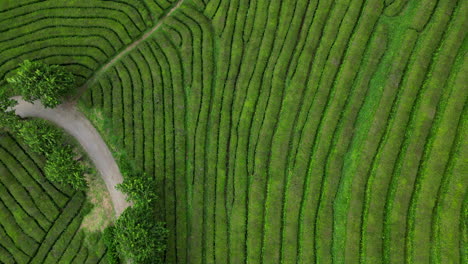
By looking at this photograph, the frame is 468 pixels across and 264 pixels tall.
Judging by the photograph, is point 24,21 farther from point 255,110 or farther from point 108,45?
point 255,110

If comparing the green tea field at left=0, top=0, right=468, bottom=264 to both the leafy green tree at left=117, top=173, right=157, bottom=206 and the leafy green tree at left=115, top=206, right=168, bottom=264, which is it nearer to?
the leafy green tree at left=117, top=173, right=157, bottom=206

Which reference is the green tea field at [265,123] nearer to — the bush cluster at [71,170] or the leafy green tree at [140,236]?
the bush cluster at [71,170]

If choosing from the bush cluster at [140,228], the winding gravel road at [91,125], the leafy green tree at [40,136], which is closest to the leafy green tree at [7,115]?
the leafy green tree at [40,136]

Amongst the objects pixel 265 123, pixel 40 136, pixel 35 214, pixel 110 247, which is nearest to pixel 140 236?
pixel 110 247

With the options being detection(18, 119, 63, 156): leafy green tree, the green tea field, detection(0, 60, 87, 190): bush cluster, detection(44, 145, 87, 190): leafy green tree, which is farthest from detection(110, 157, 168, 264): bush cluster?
detection(18, 119, 63, 156): leafy green tree

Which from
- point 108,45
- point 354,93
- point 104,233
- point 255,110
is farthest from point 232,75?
point 104,233

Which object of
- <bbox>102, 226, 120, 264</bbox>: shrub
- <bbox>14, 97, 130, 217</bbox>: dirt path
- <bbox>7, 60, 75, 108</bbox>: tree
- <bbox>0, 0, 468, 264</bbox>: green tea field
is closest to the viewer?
<bbox>0, 0, 468, 264</bbox>: green tea field
